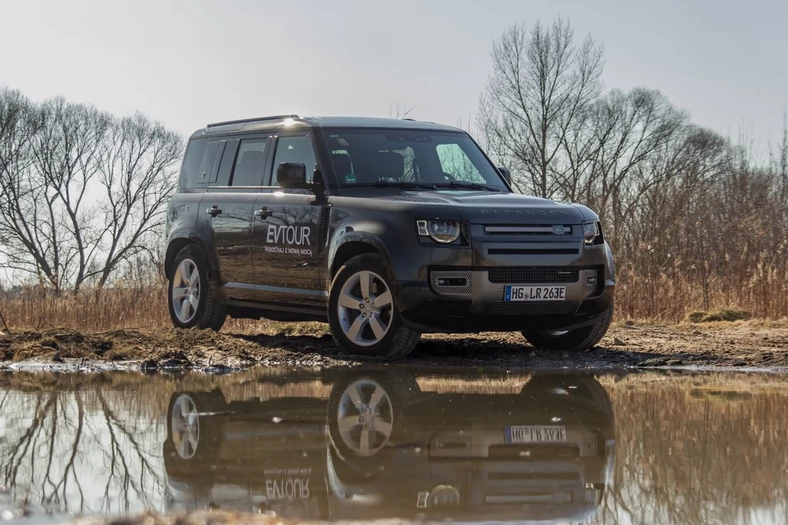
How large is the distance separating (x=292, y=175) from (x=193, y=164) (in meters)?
2.55

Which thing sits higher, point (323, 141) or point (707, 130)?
point (707, 130)

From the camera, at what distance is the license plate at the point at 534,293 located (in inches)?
349

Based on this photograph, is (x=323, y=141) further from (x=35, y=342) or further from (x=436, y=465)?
(x=436, y=465)

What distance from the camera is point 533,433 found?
5.38 m

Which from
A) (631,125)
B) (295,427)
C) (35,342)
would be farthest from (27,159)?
(295,427)

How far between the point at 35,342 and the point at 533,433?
601 cm

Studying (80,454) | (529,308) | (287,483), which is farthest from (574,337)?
(287,483)

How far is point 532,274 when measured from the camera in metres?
8.95

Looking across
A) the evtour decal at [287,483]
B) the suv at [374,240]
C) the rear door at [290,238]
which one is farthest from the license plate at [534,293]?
the evtour decal at [287,483]

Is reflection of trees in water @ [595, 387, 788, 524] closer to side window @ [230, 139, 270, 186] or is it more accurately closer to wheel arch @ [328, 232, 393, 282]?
wheel arch @ [328, 232, 393, 282]

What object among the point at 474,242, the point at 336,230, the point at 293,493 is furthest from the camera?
the point at 336,230

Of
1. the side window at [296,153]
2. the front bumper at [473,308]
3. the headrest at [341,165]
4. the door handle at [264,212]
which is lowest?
the front bumper at [473,308]

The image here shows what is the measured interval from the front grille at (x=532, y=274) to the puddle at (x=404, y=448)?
1.21m

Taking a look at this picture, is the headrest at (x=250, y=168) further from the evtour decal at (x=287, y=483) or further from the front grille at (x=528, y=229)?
the evtour decal at (x=287, y=483)
